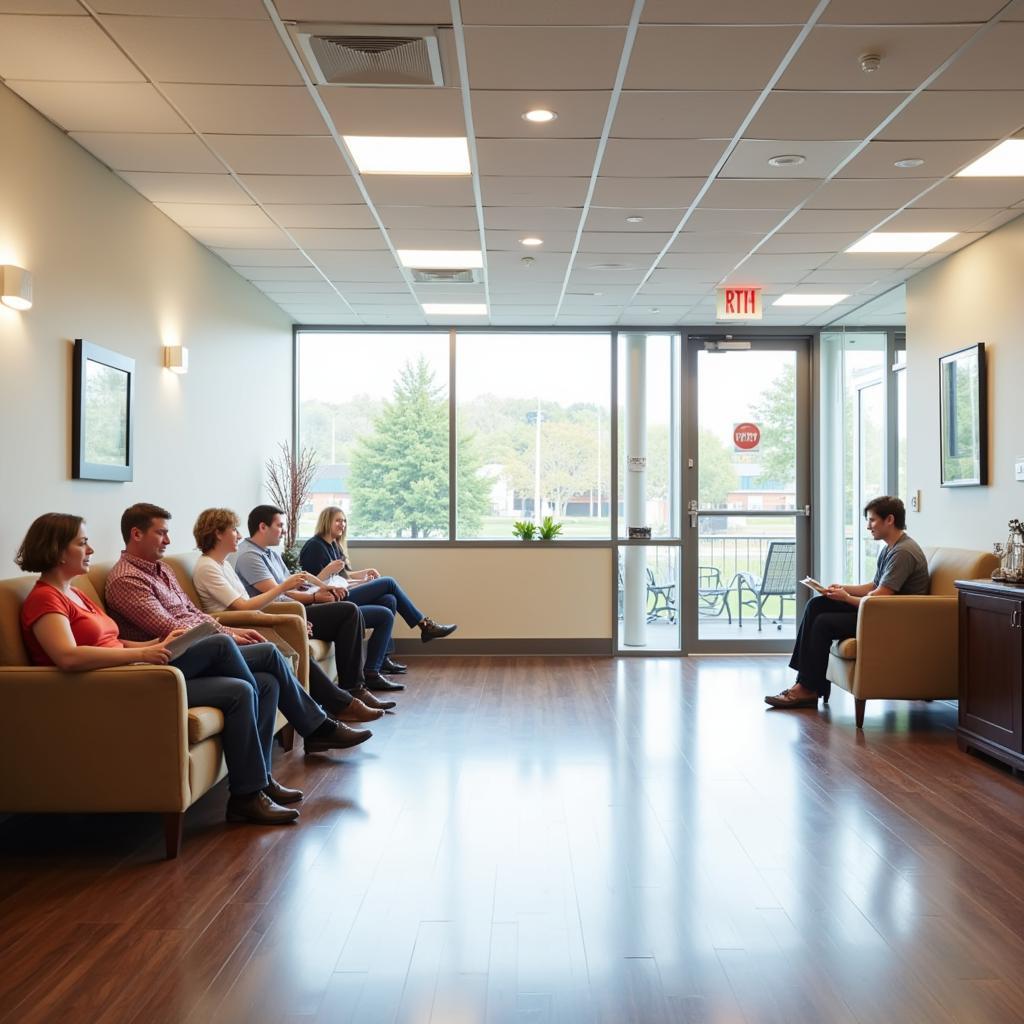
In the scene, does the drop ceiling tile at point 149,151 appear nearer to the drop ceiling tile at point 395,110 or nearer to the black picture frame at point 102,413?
the drop ceiling tile at point 395,110

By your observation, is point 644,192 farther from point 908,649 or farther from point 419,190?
point 908,649

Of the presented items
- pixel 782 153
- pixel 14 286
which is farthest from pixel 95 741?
pixel 782 153

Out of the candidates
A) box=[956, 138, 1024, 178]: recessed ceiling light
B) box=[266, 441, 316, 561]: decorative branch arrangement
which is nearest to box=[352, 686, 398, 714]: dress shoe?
box=[266, 441, 316, 561]: decorative branch arrangement

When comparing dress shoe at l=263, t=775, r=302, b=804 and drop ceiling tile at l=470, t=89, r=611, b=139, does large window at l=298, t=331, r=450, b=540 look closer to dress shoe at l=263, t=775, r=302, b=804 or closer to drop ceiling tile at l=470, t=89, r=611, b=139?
drop ceiling tile at l=470, t=89, r=611, b=139

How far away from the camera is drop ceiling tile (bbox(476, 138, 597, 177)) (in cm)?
439

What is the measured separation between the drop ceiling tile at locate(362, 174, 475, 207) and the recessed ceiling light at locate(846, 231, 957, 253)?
93.9 inches

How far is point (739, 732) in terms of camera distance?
18.2 feet

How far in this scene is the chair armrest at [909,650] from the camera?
5695mm

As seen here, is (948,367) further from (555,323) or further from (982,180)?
(555,323)

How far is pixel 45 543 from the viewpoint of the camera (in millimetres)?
3561

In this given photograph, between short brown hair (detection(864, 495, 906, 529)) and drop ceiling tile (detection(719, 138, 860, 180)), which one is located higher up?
drop ceiling tile (detection(719, 138, 860, 180))

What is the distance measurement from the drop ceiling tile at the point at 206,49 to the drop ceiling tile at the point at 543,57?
68cm

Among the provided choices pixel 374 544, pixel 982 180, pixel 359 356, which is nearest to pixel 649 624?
pixel 374 544

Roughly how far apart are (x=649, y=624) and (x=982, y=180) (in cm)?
493
